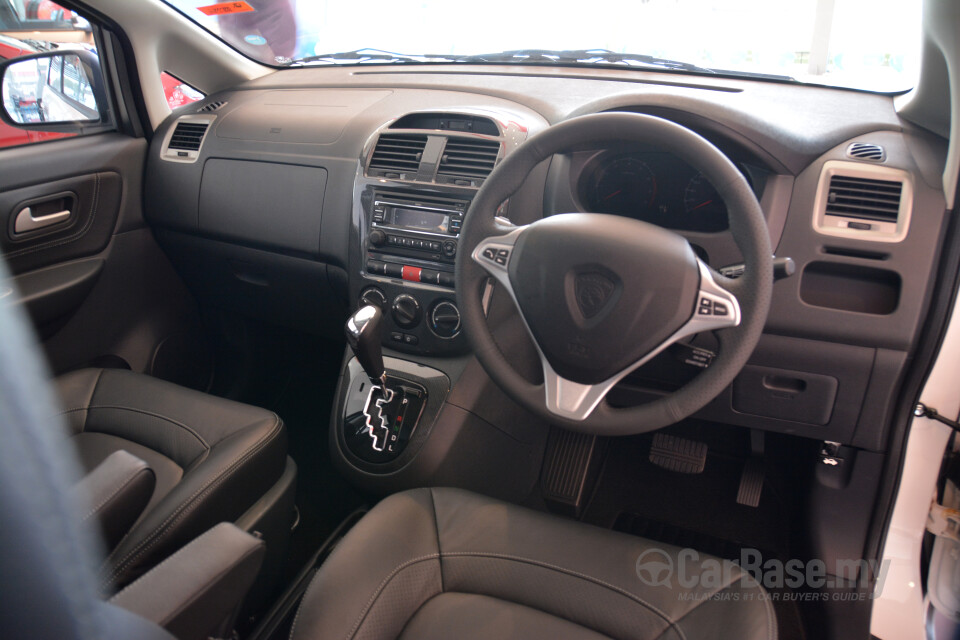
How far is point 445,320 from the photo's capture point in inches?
54.2

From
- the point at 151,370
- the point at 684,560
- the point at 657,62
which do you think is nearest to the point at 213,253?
the point at 151,370

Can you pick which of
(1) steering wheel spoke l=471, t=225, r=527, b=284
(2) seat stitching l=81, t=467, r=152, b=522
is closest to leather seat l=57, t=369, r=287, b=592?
(2) seat stitching l=81, t=467, r=152, b=522

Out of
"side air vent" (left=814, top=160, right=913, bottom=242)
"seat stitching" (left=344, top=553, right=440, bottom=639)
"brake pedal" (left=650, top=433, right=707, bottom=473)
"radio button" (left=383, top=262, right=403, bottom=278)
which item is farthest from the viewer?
"brake pedal" (left=650, top=433, right=707, bottom=473)

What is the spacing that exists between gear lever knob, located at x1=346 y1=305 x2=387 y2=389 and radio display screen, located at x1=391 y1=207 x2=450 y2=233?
0.72 ft

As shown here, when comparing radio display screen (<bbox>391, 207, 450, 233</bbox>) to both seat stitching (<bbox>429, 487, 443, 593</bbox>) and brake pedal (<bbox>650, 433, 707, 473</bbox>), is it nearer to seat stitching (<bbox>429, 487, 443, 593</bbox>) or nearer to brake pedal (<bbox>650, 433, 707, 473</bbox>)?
seat stitching (<bbox>429, 487, 443, 593</bbox>)

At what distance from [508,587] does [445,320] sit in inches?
22.4

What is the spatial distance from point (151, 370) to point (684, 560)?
1.73m

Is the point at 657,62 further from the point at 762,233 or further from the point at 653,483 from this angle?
the point at 653,483

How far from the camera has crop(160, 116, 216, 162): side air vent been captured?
1.94 m

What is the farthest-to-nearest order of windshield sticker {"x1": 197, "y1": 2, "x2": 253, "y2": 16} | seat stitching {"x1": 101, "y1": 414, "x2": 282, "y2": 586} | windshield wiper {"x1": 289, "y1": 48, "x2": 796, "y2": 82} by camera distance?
1. windshield sticker {"x1": 197, "y1": 2, "x2": 253, "y2": 16}
2. windshield wiper {"x1": 289, "y1": 48, "x2": 796, "y2": 82}
3. seat stitching {"x1": 101, "y1": 414, "x2": 282, "y2": 586}

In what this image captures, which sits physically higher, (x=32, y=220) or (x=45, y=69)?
(x=45, y=69)

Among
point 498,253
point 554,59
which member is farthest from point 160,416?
point 554,59

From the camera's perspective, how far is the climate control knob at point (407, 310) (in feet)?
4.61

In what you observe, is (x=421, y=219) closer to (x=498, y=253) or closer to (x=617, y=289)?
(x=498, y=253)
